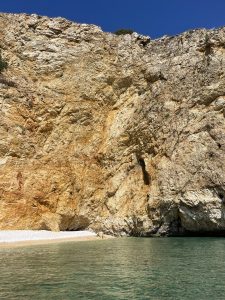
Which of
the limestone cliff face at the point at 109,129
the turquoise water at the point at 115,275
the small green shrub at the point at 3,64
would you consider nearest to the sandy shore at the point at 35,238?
the limestone cliff face at the point at 109,129

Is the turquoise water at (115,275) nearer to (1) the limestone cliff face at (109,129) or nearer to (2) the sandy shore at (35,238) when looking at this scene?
(2) the sandy shore at (35,238)

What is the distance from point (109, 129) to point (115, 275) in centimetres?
2837

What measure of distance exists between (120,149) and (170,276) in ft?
89.1

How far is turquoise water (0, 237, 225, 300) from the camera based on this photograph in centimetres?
1092

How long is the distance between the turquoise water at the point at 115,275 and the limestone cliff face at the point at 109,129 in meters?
14.0

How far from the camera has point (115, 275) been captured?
13.7m

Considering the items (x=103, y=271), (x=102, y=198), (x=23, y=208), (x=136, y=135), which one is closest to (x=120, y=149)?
(x=136, y=135)

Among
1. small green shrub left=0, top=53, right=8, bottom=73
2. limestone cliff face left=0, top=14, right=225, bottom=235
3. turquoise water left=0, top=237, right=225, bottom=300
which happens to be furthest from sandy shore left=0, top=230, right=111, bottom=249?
small green shrub left=0, top=53, right=8, bottom=73

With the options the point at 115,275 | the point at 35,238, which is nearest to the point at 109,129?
the point at 35,238

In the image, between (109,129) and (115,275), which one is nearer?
(115,275)

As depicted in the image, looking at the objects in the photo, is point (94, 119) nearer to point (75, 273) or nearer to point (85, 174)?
point (85, 174)

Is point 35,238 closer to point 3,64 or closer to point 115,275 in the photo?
point 115,275

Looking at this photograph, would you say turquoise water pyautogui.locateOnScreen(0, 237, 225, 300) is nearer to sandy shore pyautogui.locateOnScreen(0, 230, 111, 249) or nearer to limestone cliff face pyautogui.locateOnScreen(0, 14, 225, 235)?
sandy shore pyautogui.locateOnScreen(0, 230, 111, 249)

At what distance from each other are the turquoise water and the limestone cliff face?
13951 mm
